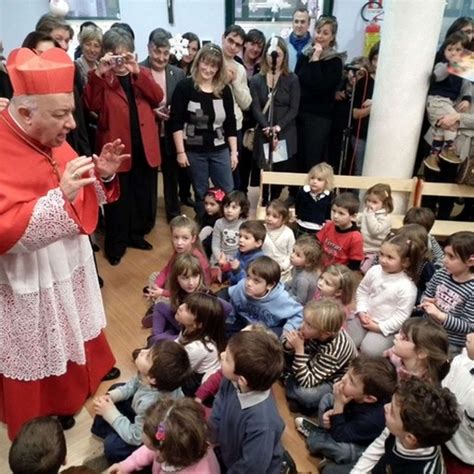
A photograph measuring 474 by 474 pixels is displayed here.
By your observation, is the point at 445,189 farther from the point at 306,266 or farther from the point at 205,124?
the point at 205,124

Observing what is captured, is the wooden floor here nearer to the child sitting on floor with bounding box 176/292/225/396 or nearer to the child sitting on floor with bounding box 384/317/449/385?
the child sitting on floor with bounding box 176/292/225/396

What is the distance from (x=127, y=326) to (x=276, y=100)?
239 cm

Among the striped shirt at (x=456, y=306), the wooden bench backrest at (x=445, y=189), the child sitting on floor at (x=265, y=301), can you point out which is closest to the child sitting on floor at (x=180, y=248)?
the child sitting on floor at (x=265, y=301)

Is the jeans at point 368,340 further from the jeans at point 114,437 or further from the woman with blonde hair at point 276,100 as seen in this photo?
the woman with blonde hair at point 276,100

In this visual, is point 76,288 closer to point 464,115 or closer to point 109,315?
point 109,315

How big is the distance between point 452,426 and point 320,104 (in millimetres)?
3485

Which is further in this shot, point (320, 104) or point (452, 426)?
point (320, 104)

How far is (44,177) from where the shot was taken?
215 cm

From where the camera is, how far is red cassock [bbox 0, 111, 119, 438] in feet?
6.59

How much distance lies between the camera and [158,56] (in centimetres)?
416

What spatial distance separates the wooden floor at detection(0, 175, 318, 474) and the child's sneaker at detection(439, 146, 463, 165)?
182cm

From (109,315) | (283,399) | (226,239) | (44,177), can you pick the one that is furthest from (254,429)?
(226,239)

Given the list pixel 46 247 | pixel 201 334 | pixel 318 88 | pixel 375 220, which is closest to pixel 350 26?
pixel 318 88

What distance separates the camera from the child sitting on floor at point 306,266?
3.32 meters
